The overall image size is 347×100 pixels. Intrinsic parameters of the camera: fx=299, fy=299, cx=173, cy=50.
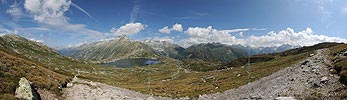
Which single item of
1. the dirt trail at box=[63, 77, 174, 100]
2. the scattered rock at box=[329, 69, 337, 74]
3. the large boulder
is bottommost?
the dirt trail at box=[63, 77, 174, 100]

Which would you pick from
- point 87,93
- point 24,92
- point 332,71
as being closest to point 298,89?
point 332,71

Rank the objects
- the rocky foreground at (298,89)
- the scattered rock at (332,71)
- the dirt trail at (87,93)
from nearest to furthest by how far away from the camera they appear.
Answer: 1. the rocky foreground at (298,89)
2. the scattered rock at (332,71)
3. the dirt trail at (87,93)

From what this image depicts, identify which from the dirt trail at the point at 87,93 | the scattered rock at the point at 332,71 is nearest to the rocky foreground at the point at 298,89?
the dirt trail at the point at 87,93

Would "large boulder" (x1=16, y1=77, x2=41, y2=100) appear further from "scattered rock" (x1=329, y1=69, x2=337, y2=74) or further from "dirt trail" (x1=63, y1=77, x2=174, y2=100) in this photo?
"scattered rock" (x1=329, y1=69, x2=337, y2=74)

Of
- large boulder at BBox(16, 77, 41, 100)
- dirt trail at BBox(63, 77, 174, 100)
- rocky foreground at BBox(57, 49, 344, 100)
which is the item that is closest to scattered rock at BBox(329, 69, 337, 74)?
rocky foreground at BBox(57, 49, 344, 100)

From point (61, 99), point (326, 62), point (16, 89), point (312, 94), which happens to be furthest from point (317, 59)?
point (16, 89)

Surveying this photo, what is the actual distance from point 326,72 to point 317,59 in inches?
518

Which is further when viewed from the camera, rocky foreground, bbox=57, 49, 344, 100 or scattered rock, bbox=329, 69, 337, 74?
scattered rock, bbox=329, 69, 337, 74

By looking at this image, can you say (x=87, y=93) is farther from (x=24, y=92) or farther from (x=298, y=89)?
(x=298, y=89)

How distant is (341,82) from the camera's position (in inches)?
1745

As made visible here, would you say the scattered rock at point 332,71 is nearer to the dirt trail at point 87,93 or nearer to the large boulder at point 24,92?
the dirt trail at point 87,93

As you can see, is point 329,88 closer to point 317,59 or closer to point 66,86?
point 317,59

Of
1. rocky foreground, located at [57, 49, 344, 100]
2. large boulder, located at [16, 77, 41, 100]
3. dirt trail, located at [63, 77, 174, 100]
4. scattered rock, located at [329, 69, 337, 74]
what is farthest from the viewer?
dirt trail, located at [63, 77, 174, 100]

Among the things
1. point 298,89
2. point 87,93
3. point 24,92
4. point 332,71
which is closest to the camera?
Answer: point 24,92
